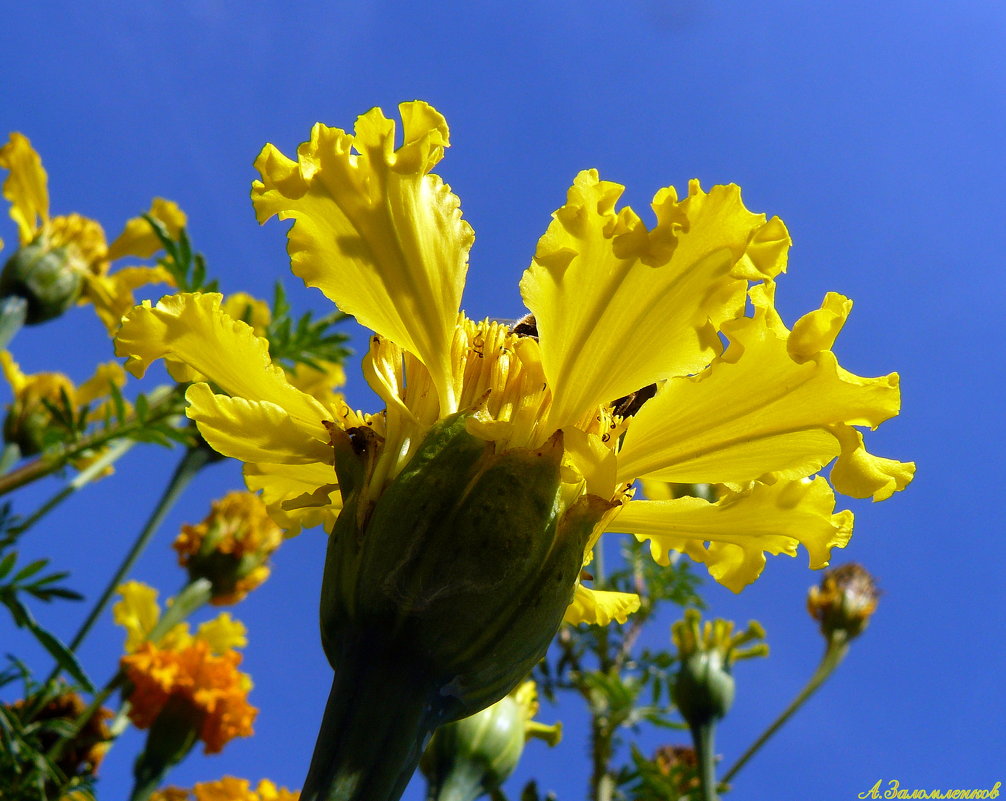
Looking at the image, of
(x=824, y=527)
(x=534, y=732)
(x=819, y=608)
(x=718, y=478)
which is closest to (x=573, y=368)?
(x=718, y=478)

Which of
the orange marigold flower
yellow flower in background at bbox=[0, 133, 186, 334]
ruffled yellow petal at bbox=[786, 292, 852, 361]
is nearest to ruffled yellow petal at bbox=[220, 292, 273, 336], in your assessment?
yellow flower in background at bbox=[0, 133, 186, 334]

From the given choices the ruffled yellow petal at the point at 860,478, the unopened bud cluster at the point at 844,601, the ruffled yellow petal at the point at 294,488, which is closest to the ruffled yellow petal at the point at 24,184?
the ruffled yellow petal at the point at 294,488

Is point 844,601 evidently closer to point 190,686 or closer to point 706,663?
point 706,663

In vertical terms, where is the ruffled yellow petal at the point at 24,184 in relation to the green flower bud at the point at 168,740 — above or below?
above

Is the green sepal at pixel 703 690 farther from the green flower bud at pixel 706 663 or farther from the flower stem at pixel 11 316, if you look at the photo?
the flower stem at pixel 11 316

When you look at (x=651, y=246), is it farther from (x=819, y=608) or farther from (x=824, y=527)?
(x=819, y=608)

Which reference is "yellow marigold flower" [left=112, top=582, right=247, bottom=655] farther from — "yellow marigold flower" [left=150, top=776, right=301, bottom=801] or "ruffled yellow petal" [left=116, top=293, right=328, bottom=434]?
"ruffled yellow petal" [left=116, top=293, right=328, bottom=434]

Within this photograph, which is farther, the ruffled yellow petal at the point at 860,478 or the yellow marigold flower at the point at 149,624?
the yellow marigold flower at the point at 149,624
